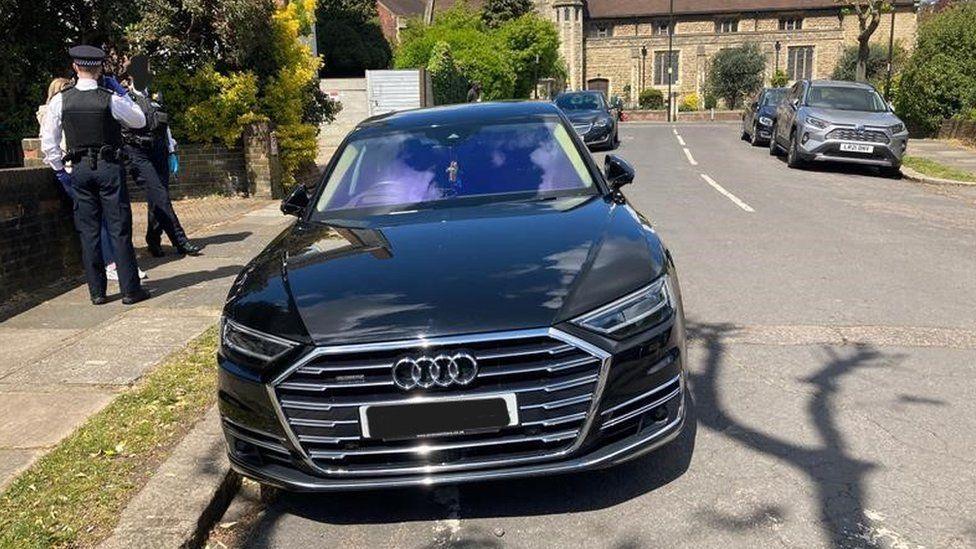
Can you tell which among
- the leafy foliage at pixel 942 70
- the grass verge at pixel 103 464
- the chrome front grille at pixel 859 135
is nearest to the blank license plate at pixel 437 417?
the grass verge at pixel 103 464

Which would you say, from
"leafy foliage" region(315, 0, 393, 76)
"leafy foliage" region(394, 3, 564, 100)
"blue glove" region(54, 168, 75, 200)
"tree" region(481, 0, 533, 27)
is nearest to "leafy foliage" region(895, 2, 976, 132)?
"leafy foliage" region(394, 3, 564, 100)

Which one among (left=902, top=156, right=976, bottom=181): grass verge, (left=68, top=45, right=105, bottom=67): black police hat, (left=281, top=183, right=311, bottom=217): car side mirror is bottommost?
(left=902, top=156, right=976, bottom=181): grass verge

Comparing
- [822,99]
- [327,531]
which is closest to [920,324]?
[327,531]

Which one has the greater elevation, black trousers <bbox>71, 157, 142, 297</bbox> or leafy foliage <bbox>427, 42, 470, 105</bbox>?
leafy foliage <bbox>427, 42, 470, 105</bbox>

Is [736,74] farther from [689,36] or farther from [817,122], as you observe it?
[817,122]

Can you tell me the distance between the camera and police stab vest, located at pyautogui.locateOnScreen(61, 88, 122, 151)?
6.38 meters

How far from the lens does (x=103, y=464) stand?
3785 millimetres

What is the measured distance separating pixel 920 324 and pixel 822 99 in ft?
40.7

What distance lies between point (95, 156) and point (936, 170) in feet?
48.6

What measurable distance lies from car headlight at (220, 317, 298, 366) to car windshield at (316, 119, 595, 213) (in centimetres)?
138

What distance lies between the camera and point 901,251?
27.6 feet

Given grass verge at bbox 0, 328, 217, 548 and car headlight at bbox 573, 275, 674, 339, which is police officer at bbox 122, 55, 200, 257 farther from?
car headlight at bbox 573, 275, 674, 339

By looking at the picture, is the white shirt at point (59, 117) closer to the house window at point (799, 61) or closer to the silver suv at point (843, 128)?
the silver suv at point (843, 128)

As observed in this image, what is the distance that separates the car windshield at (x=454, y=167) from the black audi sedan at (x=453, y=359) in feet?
2.55
